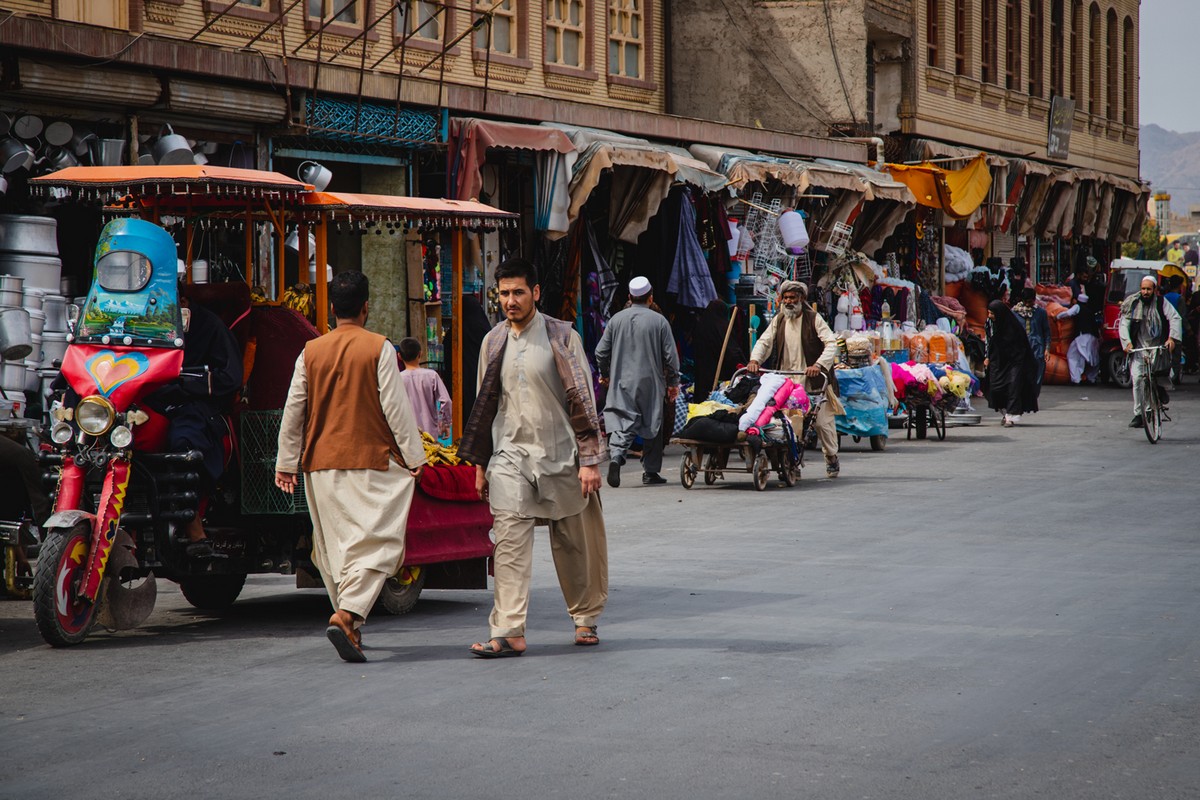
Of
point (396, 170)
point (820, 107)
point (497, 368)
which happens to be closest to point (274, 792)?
point (497, 368)

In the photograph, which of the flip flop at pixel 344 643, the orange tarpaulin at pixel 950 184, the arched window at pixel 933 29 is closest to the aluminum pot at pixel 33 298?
the flip flop at pixel 344 643

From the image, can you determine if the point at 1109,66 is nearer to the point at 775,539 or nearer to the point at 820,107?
the point at 820,107

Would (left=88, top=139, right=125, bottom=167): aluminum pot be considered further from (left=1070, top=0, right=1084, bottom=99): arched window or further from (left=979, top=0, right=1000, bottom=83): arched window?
(left=1070, top=0, right=1084, bottom=99): arched window

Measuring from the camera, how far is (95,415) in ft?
25.8

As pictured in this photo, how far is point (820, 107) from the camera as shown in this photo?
30203 mm

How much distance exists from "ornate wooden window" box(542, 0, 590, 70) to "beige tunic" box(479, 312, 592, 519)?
1611cm

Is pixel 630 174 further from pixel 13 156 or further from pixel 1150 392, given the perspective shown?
pixel 13 156

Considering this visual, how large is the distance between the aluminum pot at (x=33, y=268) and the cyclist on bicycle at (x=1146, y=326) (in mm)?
12183

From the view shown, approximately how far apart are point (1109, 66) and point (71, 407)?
42.9m

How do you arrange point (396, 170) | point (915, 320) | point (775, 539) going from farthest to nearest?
point (915, 320)
point (396, 170)
point (775, 539)

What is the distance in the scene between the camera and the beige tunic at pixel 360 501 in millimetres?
7492

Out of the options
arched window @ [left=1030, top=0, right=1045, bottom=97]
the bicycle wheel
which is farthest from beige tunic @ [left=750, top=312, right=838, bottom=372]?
arched window @ [left=1030, top=0, right=1045, bottom=97]

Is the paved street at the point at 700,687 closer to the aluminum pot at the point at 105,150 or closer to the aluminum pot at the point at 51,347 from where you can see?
the aluminum pot at the point at 51,347

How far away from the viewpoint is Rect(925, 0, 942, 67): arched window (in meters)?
34.5
